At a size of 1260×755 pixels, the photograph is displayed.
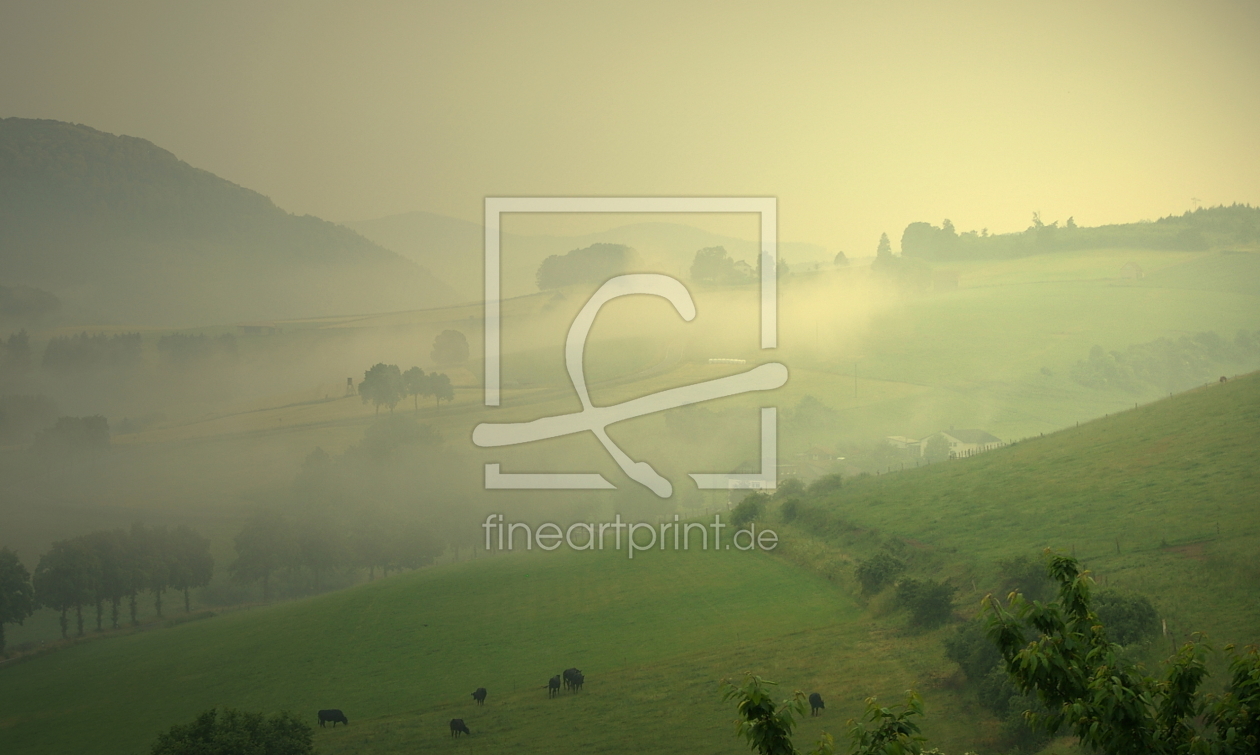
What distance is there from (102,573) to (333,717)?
4815 centimetres

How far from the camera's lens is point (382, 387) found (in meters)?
137

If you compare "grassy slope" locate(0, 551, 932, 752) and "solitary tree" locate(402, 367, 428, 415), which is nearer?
"grassy slope" locate(0, 551, 932, 752)

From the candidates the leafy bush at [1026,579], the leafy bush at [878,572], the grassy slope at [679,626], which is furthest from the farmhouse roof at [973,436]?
the leafy bush at [1026,579]

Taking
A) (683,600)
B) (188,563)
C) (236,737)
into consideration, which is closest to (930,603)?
(683,600)

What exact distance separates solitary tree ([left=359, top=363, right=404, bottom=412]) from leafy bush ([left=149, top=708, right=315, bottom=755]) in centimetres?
10898

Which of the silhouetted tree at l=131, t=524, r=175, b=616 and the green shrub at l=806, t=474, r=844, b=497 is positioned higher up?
the green shrub at l=806, t=474, r=844, b=497

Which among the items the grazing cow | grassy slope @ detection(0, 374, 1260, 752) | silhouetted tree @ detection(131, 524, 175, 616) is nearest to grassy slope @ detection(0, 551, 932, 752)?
grassy slope @ detection(0, 374, 1260, 752)

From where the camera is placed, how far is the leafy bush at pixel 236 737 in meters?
29.9

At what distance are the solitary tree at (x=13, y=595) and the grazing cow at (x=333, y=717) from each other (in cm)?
4503

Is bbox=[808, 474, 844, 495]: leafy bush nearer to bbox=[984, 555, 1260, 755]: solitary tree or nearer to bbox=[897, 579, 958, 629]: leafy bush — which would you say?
bbox=[897, 579, 958, 629]: leafy bush

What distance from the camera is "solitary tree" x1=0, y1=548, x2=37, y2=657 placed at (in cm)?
6600

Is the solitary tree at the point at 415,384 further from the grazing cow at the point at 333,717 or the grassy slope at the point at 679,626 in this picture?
the grazing cow at the point at 333,717

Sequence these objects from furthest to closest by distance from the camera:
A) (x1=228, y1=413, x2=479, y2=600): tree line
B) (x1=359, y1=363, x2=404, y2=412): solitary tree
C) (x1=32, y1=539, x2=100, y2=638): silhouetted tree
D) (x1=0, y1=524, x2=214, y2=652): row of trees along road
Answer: (x1=359, y1=363, x2=404, y2=412): solitary tree → (x1=228, y1=413, x2=479, y2=600): tree line → (x1=32, y1=539, x2=100, y2=638): silhouetted tree → (x1=0, y1=524, x2=214, y2=652): row of trees along road

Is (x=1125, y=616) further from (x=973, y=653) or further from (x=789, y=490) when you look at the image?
(x=789, y=490)
